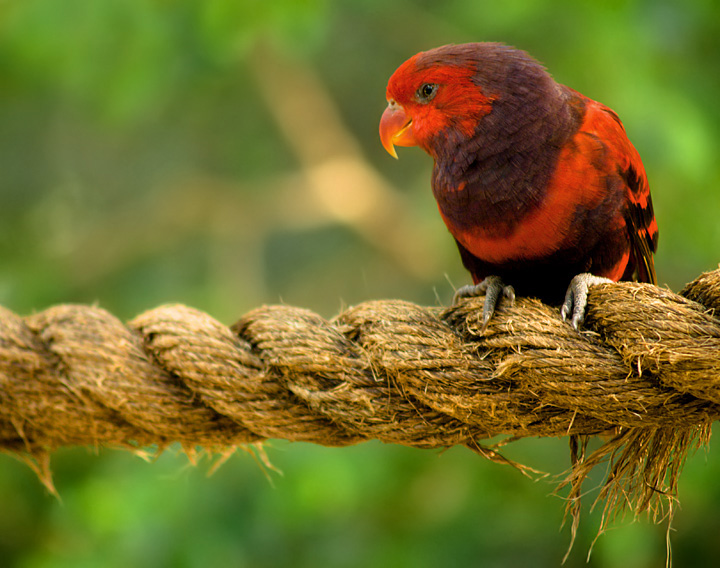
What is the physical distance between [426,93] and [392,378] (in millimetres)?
869

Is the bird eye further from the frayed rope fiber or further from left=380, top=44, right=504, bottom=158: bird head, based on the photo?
the frayed rope fiber

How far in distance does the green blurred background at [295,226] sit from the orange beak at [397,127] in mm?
1050

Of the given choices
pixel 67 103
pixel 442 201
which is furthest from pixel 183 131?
pixel 442 201

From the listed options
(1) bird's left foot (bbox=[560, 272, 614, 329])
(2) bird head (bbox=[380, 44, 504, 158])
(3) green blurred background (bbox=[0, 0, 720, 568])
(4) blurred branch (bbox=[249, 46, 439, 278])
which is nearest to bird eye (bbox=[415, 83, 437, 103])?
(2) bird head (bbox=[380, 44, 504, 158])

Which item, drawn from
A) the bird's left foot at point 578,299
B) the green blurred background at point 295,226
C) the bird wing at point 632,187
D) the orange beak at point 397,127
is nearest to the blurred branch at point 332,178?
the green blurred background at point 295,226

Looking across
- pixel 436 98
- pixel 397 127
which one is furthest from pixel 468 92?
pixel 397 127

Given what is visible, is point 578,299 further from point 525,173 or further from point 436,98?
point 436,98

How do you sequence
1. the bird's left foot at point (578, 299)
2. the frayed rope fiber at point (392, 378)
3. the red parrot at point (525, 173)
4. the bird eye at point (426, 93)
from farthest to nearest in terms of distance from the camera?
the bird eye at point (426, 93)
the red parrot at point (525, 173)
the bird's left foot at point (578, 299)
the frayed rope fiber at point (392, 378)

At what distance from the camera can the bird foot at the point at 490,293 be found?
5.15 ft

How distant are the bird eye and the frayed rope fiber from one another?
2.24 ft

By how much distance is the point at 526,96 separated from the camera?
191cm

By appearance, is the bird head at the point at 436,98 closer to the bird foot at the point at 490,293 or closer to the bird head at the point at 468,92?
the bird head at the point at 468,92

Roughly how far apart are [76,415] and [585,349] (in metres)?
1.17

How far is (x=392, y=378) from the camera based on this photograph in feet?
5.14
